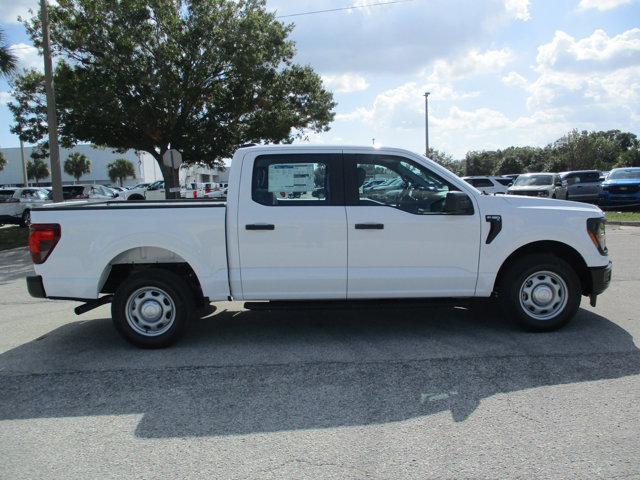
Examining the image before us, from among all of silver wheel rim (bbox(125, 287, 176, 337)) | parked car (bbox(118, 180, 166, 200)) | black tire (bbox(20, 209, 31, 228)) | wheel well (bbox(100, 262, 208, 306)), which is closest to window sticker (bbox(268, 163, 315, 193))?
wheel well (bbox(100, 262, 208, 306))

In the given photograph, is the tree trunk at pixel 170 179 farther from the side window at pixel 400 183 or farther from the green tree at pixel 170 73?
the side window at pixel 400 183

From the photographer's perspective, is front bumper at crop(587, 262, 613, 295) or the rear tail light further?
front bumper at crop(587, 262, 613, 295)

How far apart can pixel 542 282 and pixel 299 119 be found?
21.4 meters

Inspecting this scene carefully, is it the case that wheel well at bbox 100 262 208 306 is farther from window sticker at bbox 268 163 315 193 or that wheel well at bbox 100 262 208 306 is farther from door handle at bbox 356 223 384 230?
door handle at bbox 356 223 384 230

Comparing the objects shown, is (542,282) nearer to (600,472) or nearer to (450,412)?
(450,412)

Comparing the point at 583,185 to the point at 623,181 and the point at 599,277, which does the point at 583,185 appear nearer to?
the point at 623,181

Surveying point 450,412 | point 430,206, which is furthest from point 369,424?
point 430,206

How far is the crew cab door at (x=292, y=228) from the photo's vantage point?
17.3 ft

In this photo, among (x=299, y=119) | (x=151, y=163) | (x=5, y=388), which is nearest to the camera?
(x=5, y=388)

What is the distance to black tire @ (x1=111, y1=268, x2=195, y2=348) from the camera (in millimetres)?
5359

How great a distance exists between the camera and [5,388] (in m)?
4.61

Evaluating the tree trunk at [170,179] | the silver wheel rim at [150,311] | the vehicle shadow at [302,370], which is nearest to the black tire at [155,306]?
the silver wheel rim at [150,311]

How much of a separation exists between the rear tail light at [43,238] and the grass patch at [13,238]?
501 inches

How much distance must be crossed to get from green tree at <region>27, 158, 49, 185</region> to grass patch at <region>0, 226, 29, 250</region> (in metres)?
59.0
